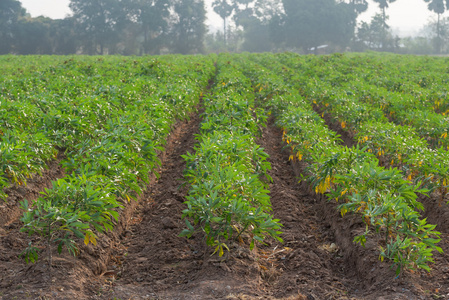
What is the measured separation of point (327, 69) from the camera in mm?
20141

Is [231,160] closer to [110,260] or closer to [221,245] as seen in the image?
[221,245]

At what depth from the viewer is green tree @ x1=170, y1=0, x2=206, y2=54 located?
61125 mm

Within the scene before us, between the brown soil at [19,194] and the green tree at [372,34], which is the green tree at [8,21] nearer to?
the green tree at [372,34]

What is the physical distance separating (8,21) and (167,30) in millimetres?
21242

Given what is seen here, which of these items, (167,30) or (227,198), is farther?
(167,30)

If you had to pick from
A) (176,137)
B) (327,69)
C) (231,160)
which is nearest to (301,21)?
(327,69)

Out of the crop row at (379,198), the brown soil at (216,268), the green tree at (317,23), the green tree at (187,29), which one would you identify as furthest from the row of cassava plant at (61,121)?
the green tree at (317,23)

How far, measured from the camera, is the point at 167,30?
60562 millimetres

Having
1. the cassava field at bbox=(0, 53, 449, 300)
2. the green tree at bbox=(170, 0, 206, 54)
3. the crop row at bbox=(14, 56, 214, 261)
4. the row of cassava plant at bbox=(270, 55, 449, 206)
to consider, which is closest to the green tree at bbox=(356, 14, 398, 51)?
the green tree at bbox=(170, 0, 206, 54)

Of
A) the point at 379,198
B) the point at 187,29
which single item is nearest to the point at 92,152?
the point at 379,198

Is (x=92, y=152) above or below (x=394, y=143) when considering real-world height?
above

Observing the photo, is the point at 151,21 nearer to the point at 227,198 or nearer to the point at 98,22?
the point at 98,22

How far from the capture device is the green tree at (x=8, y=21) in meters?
51.4

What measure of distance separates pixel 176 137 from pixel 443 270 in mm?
7076
